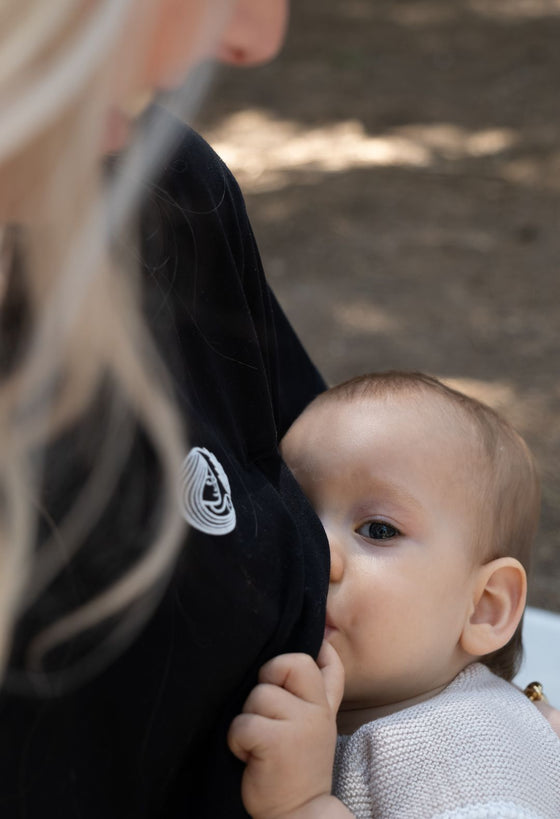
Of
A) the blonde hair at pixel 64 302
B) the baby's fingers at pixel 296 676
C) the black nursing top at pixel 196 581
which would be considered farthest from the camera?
the baby's fingers at pixel 296 676

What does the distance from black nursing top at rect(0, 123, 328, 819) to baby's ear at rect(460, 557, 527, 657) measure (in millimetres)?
221

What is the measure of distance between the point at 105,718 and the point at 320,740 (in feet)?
0.63

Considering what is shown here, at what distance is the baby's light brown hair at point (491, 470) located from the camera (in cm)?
116

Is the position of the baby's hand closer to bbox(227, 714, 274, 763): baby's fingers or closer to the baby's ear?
bbox(227, 714, 274, 763): baby's fingers

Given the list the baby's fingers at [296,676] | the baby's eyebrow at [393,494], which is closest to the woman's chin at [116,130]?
the baby's fingers at [296,676]

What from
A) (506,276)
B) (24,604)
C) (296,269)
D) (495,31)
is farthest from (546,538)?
(495,31)

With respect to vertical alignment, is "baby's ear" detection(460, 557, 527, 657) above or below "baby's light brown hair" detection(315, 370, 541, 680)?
below

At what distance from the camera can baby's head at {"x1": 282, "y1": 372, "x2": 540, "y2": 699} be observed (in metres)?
1.06

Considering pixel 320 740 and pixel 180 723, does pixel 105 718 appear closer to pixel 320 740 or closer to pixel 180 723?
pixel 180 723

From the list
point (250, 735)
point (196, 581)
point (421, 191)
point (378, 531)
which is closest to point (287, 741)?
point (250, 735)

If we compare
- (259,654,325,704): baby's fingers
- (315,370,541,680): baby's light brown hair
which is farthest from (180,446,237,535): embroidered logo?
(315,370,541,680): baby's light brown hair

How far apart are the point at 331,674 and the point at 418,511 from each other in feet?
0.75

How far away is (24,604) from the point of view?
718mm

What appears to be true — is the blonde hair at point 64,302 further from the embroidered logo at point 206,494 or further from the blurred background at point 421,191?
the blurred background at point 421,191
